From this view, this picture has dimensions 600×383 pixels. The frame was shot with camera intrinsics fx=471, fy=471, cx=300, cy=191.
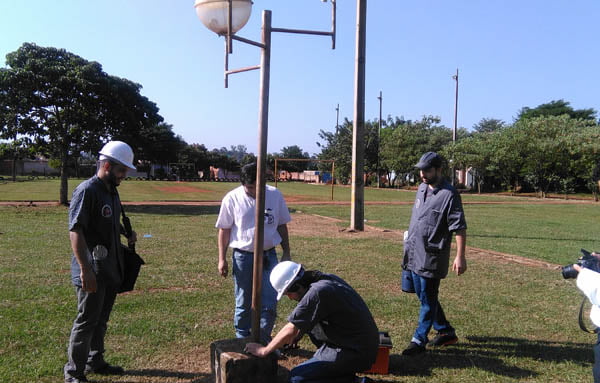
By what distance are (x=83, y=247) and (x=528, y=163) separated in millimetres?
39251

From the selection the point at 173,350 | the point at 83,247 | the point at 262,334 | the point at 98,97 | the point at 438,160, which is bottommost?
the point at 173,350

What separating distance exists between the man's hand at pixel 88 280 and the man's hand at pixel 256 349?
4.03 ft

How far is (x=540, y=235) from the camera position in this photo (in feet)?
43.3

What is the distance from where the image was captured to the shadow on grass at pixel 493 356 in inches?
162

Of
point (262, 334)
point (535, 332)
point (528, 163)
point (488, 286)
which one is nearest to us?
point (262, 334)

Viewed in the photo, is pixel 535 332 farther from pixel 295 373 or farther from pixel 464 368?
pixel 295 373

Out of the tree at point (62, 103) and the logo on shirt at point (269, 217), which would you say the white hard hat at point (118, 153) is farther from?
the tree at point (62, 103)

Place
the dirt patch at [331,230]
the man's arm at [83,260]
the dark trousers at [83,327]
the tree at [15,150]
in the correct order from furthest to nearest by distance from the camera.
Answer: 1. the tree at [15,150]
2. the dirt patch at [331,230]
3. the dark trousers at [83,327]
4. the man's arm at [83,260]

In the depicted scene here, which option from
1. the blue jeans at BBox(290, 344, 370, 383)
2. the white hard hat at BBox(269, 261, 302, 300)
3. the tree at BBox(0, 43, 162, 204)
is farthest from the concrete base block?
the tree at BBox(0, 43, 162, 204)

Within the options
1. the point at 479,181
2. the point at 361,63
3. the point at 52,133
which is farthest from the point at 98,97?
the point at 479,181

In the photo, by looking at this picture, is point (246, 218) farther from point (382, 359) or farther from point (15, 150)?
point (15, 150)

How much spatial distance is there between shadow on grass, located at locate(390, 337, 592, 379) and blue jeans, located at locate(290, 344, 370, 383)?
0.88 m

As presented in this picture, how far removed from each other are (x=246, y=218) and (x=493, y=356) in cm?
266

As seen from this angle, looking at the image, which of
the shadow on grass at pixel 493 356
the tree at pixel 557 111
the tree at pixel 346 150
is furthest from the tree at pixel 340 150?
the shadow on grass at pixel 493 356
